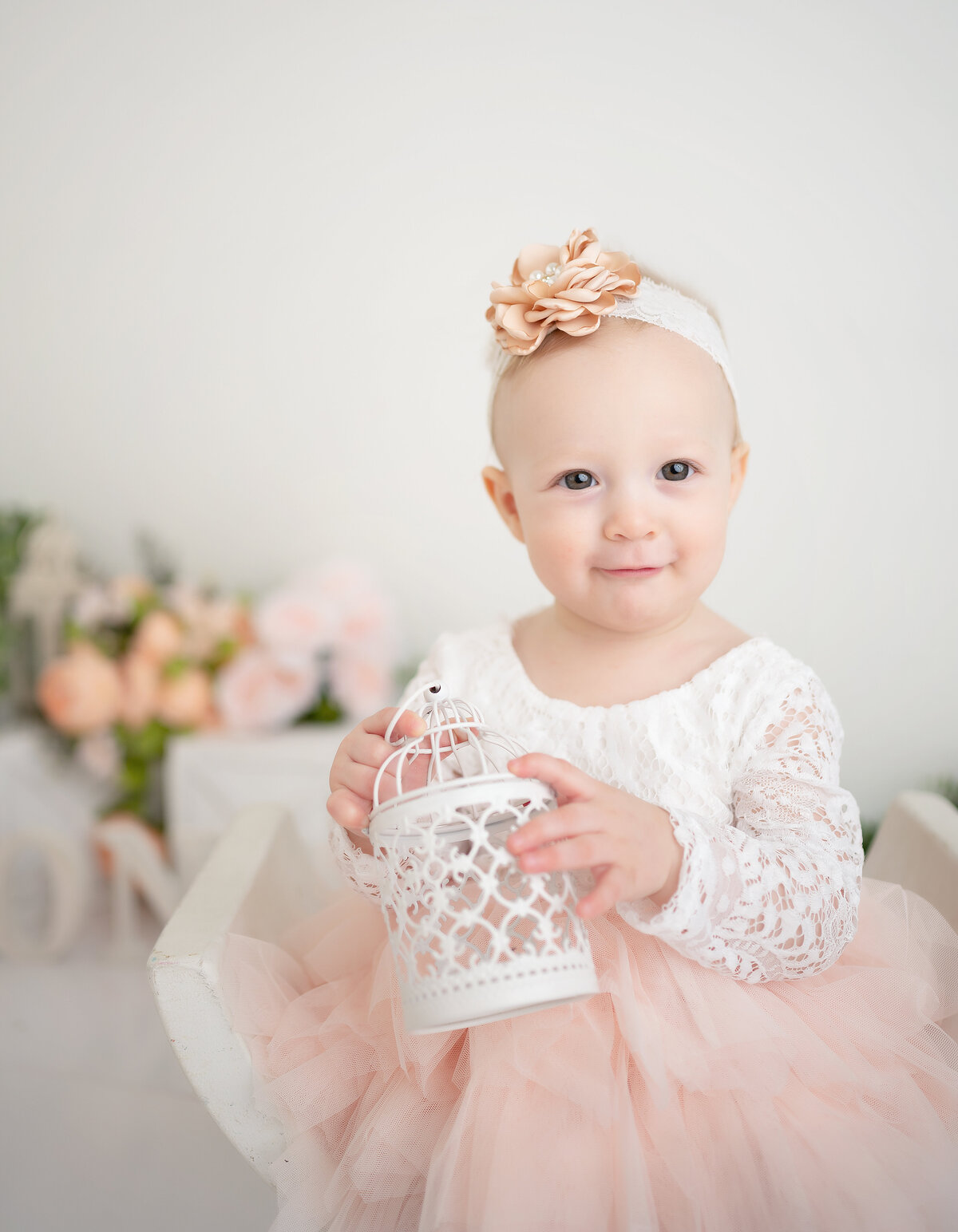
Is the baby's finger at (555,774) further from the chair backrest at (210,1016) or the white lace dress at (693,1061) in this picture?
the chair backrest at (210,1016)

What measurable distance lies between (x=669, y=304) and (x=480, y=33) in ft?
3.14

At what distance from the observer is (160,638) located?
5.83 feet

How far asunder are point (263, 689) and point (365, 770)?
0.97 metres

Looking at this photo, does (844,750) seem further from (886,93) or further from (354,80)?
(354,80)

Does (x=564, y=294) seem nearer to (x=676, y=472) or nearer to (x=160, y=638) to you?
(x=676, y=472)

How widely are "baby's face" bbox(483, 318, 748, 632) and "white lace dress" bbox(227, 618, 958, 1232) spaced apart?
16 cm

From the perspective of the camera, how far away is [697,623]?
40.9 inches

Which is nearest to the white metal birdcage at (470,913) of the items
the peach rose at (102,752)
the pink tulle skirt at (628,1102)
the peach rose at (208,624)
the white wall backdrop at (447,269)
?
the pink tulle skirt at (628,1102)

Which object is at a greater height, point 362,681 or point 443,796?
point 443,796

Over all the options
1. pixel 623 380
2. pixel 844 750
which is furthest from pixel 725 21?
pixel 844 750

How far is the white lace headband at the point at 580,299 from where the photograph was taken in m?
0.91

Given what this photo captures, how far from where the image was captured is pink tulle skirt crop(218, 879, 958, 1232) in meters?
0.68

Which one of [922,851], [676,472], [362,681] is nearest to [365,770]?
[676,472]

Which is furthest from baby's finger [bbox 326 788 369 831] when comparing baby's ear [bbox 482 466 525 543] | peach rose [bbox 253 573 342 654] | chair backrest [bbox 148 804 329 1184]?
peach rose [bbox 253 573 342 654]
